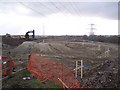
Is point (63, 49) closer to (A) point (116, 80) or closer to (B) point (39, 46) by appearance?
(B) point (39, 46)

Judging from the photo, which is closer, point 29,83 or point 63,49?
point 29,83

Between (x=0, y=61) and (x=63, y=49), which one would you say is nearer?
(x=0, y=61)

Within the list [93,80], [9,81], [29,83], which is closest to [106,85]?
[93,80]

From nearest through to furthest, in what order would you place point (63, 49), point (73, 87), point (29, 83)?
point (73, 87), point (29, 83), point (63, 49)

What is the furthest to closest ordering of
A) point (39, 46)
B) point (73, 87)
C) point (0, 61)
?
point (39, 46), point (0, 61), point (73, 87)

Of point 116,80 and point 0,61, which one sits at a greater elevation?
point 0,61

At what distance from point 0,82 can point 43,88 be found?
2.86 meters

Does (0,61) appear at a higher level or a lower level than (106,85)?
higher

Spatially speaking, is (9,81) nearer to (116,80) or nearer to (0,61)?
(0,61)

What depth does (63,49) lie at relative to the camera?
52.5m

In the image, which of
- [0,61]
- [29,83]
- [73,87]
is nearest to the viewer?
[73,87]

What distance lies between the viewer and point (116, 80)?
1991 centimetres

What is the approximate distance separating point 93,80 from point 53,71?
2.73 meters

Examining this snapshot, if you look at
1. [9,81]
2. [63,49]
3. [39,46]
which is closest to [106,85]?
[9,81]
